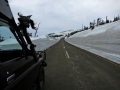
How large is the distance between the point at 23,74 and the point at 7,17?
105cm

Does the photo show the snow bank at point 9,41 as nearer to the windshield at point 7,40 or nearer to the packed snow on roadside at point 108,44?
the windshield at point 7,40

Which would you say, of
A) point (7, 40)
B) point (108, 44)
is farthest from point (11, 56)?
point (108, 44)

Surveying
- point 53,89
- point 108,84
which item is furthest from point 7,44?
point 108,84

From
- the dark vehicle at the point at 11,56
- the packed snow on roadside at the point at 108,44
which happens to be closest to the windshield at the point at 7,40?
the dark vehicle at the point at 11,56

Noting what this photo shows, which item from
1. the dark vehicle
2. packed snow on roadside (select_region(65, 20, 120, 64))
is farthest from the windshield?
packed snow on roadside (select_region(65, 20, 120, 64))

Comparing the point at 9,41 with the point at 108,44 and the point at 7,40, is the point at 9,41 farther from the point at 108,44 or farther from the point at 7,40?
the point at 108,44

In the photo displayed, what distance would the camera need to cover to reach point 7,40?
10.4 feet

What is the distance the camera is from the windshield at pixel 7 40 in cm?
290

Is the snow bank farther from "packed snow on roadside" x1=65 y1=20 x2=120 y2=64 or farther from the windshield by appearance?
"packed snow on roadside" x1=65 y1=20 x2=120 y2=64

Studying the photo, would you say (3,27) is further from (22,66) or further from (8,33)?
(22,66)

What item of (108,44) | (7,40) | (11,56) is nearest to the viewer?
(11,56)

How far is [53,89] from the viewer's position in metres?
5.25

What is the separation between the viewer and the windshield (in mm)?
2898

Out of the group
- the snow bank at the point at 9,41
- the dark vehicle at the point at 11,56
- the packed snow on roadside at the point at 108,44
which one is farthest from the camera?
the packed snow on roadside at the point at 108,44
